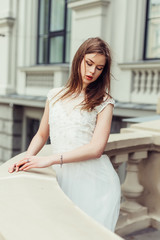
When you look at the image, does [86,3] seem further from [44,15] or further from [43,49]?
[43,49]

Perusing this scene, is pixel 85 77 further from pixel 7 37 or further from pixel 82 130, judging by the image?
pixel 7 37

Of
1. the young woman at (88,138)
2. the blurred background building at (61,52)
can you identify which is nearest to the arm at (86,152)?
the young woman at (88,138)

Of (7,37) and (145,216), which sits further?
(7,37)

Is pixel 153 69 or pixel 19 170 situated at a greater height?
pixel 153 69

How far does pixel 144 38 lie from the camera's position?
7172 millimetres

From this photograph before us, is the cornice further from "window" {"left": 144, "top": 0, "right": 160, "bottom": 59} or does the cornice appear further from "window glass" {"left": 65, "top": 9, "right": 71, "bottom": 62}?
"window glass" {"left": 65, "top": 9, "right": 71, "bottom": 62}

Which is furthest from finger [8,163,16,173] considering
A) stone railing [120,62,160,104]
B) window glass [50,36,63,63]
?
window glass [50,36,63,63]

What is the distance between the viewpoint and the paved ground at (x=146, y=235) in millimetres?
2570

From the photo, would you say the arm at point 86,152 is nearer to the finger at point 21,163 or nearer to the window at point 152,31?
the finger at point 21,163

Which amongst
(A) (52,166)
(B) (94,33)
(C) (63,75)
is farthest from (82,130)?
(C) (63,75)

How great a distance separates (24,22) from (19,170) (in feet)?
30.3

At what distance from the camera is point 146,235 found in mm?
2631

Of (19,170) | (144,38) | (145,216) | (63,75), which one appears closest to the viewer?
(19,170)

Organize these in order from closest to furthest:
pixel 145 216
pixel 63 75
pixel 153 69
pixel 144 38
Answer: pixel 145 216, pixel 153 69, pixel 144 38, pixel 63 75
